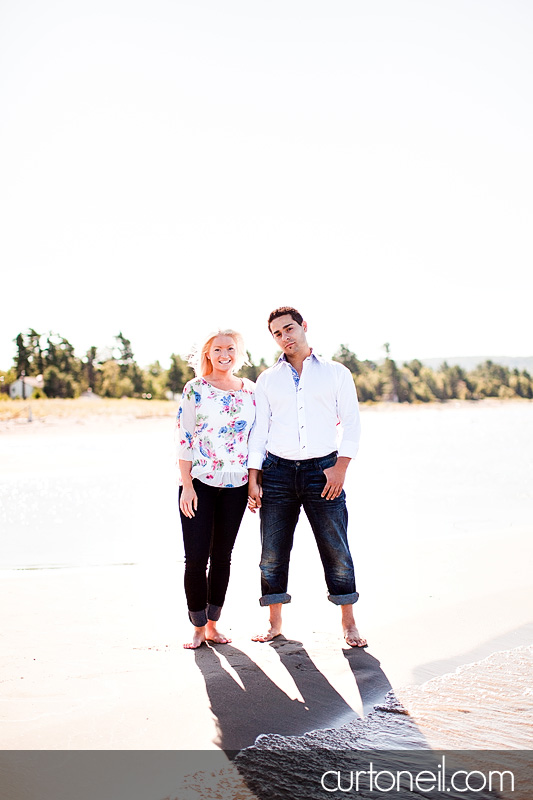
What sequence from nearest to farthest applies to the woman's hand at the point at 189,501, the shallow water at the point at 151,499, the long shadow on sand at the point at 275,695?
the long shadow on sand at the point at 275,695 < the woman's hand at the point at 189,501 < the shallow water at the point at 151,499

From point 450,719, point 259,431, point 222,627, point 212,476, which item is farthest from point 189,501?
point 450,719

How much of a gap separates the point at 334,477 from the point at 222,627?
1240 mm

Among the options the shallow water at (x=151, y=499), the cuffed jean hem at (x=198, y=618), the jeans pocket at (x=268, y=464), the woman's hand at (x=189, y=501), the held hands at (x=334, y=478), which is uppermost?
the jeans pocket at (x=268, y=464)

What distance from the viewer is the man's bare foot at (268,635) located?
144 inches

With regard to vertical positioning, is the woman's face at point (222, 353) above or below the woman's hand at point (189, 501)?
above

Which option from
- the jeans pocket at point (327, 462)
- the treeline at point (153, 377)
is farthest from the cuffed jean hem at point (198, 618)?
the treeline at point (153, 377)

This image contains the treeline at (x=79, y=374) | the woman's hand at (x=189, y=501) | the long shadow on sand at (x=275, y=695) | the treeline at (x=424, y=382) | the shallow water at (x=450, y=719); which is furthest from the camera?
the treeline at (x=424, y=382)

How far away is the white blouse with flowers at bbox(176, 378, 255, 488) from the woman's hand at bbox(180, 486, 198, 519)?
0.29ft

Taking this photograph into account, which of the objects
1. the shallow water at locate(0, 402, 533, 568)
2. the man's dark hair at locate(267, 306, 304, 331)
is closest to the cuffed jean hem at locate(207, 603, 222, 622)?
the man's dark hair at locate(267, 306, 304, 331)

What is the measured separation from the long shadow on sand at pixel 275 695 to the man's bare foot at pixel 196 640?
0.04 meters

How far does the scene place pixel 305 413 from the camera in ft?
11.6

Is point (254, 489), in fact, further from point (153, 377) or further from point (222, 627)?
point (153, 377)

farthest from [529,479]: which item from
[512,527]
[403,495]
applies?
[512,527]

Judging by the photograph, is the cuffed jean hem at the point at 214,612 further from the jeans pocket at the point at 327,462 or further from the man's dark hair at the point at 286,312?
the man's dark hair at the point at 286,312
